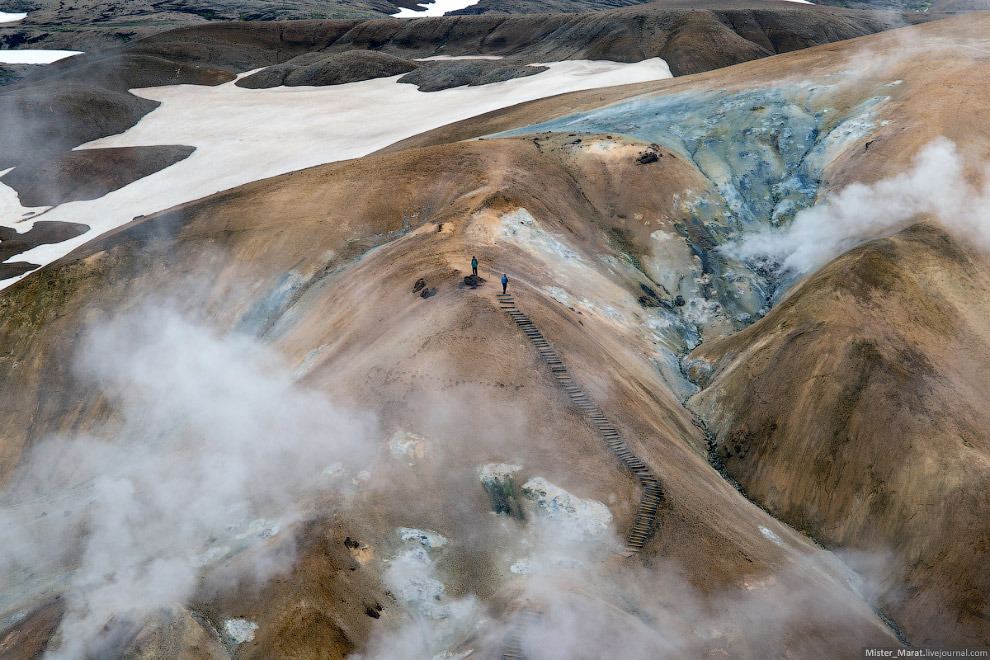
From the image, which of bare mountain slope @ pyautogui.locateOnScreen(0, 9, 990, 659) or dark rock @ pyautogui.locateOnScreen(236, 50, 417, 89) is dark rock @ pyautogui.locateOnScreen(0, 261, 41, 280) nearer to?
bare mountain slope @ pyautogui.locateOnScreen(0, 9, 990, 659)

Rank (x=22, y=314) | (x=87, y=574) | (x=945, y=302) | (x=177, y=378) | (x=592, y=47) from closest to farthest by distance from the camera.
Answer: (x=87, y=574) < (x=945, y=302) < (x=177, y=378) < (x=22, y=314) < (x=592, y=47)

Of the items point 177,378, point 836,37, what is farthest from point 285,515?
point 836,37

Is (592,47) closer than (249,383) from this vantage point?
No

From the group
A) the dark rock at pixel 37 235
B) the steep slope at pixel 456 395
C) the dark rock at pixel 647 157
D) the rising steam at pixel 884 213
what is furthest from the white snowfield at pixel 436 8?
the rising steam at pixel 884 213

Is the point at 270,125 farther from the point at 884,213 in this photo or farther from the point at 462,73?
the point at 884,213

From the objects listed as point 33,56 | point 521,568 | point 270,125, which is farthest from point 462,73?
point 521,568

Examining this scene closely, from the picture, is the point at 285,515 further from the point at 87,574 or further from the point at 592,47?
the point at 592,47

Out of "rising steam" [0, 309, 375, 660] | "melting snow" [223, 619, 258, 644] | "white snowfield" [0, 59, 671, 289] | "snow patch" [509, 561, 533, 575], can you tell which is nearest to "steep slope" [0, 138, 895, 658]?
"snow patch" [509, 561, 533, 575]
